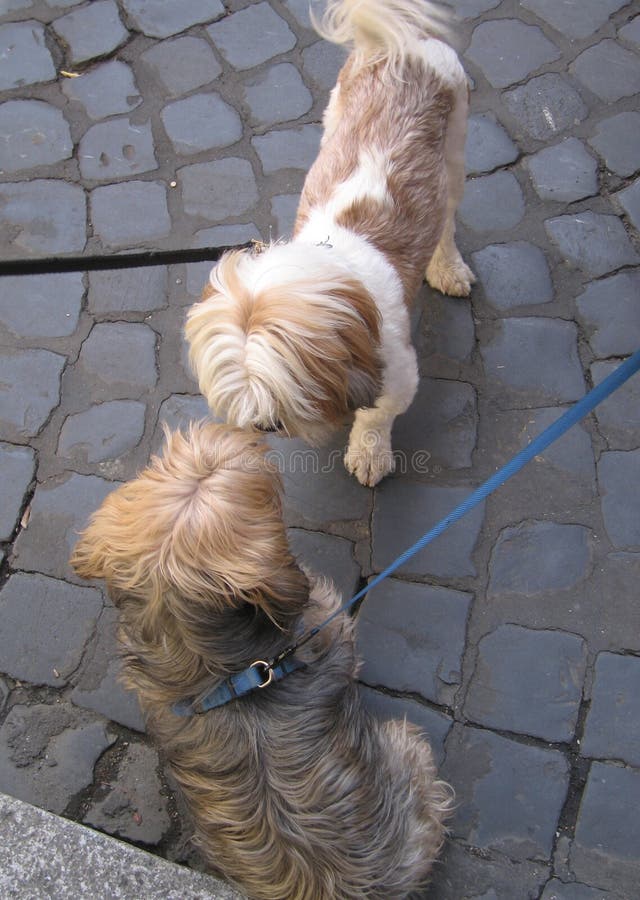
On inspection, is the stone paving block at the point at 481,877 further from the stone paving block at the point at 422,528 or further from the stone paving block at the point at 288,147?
the stone paving block at the point at 288,147

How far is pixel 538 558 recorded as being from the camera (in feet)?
9.80

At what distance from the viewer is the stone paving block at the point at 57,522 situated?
313 cm

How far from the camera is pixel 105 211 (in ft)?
12.8

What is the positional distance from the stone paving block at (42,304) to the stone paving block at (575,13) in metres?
3.15

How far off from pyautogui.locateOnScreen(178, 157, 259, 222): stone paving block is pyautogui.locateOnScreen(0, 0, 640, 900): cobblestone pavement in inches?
0.6

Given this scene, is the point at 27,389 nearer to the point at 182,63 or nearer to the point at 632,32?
the point at 182,63

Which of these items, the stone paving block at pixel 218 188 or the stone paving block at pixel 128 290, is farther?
the stone paving block at pixel 218 188

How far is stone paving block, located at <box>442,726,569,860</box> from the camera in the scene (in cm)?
254

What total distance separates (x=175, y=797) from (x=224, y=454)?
1509 millimetres

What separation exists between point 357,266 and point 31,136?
2662mm


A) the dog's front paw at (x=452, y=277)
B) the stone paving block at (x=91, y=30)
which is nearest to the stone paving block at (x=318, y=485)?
the dog's front paw at (x=452, y=277)

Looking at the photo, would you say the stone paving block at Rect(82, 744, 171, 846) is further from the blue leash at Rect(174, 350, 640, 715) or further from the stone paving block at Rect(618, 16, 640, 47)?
the stone paving block at Rect(618, 16, 640, 47)

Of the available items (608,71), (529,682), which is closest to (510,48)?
(608,71)

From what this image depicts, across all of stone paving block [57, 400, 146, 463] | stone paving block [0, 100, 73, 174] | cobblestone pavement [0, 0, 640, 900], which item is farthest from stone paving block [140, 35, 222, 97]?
stone paving block [57, 400, 146, 463]
